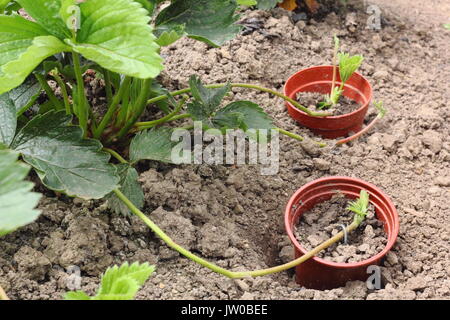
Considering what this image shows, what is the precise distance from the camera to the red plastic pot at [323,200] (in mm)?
1482

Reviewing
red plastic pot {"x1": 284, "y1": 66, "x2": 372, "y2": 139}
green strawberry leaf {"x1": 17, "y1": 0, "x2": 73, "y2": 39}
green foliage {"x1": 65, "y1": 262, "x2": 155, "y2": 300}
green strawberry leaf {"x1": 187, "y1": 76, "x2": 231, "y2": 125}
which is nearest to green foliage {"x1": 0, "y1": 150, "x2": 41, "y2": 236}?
green foliage {"x1": 65, "y1": 262, "x2": 155, "y2": 300}

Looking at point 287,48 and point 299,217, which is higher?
point 287,48

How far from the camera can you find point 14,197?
90 cm

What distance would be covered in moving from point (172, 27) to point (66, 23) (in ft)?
1.05

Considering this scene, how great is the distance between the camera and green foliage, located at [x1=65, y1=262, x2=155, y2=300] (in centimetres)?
96

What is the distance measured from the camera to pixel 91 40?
1.21m

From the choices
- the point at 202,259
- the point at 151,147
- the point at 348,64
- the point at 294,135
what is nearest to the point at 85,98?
the point at 151,147

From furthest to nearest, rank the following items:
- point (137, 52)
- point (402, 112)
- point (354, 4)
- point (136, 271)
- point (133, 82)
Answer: point (354, 4) < point (402, 112) < point (133, 82) < point (137, 52) < point (136, 271)

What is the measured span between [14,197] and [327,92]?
4.68 feet

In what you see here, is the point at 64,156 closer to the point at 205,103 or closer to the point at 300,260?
the point at 205,103

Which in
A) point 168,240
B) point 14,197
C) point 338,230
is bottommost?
point 338,230

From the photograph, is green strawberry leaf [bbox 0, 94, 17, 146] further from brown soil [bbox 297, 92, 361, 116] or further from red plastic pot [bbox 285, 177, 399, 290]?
brown soil [bbox 297, 92, 361, 116]

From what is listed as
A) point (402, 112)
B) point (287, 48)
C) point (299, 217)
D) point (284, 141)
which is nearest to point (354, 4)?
point (287, 48)
